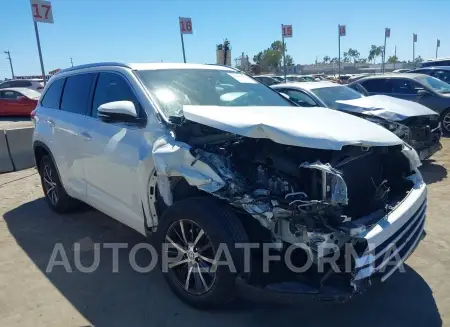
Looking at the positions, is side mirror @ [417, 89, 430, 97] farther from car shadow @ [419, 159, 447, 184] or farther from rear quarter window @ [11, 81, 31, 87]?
rear quarter window @ [11, 81, 31, 87]

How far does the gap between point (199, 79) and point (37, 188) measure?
4263mm

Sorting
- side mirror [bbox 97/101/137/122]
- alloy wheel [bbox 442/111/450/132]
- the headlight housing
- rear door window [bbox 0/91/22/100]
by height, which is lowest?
alloy wheel [bbox 442/111/450/132]

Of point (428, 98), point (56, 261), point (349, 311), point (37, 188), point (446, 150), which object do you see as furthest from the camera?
point (428, 98)

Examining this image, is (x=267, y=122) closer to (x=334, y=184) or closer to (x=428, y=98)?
(x=334, y=184)

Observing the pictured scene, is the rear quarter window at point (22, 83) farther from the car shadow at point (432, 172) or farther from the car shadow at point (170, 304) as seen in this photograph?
the car shadow at point (432, 172)

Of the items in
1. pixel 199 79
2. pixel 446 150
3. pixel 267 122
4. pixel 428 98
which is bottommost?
pixel 446 150

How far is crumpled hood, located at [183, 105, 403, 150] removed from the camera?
106 inches

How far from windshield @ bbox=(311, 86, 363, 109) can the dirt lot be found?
3.65 m

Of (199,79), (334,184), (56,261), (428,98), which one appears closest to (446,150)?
(428,98)

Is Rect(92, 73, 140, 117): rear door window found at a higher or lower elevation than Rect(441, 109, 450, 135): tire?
higher

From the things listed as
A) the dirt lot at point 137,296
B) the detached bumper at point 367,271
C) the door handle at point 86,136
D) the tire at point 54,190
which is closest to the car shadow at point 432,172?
the dirt lot at point 137,296

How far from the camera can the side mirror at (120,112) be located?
3.35 m

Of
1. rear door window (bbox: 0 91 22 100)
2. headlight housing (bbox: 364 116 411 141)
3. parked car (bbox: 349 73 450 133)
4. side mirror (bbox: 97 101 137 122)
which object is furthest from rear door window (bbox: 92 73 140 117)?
rear door window (bbox: 0 91 22 100)

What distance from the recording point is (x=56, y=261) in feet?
13.4
